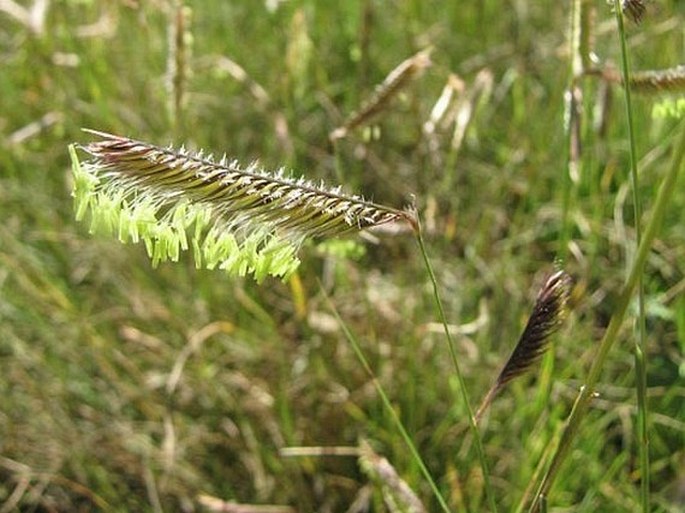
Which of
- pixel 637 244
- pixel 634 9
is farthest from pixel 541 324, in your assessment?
pixel 634 9

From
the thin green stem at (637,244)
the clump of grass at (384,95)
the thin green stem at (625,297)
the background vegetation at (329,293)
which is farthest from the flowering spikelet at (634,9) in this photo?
the background vegetation at (329,293)

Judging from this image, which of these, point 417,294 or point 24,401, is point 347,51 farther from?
point 24,401

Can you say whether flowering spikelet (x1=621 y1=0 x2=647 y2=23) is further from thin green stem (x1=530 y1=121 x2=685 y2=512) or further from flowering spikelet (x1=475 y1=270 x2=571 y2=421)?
flowering spikelet (x1=475 y1=270 x2=571 y2=421)

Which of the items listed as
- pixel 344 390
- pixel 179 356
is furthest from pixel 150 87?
pixel 344 390

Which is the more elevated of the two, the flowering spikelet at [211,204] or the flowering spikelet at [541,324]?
the flowering spikelet at [211,204]

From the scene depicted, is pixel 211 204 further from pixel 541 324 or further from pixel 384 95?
pixel 384 95

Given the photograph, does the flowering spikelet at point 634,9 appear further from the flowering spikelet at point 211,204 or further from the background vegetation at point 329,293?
the background vegetation at point 329,293
